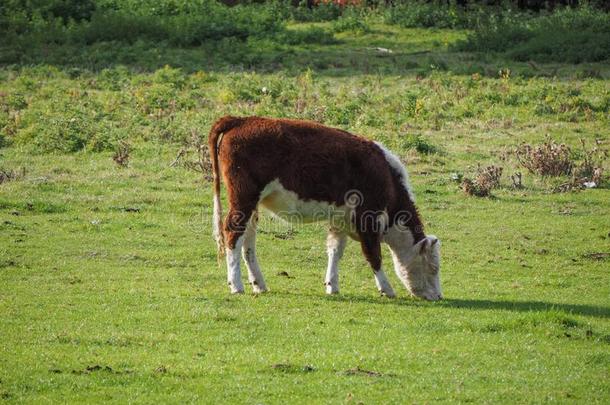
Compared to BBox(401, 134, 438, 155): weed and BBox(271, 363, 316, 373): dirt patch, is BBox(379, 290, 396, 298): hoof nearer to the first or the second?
BBox(271, 363, 316, 373): dirt patch

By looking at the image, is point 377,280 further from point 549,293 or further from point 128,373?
point 128,373

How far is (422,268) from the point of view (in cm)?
1392

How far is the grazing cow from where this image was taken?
530 inches

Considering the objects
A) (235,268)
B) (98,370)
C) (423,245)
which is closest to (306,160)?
(235,268)

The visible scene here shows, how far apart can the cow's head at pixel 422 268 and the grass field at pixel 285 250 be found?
1.13ft

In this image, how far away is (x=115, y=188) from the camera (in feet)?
65.5

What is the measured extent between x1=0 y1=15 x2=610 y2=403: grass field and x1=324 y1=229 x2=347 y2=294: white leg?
8.8 inches

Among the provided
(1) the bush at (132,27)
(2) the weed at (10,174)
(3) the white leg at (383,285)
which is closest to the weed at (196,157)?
(2) the weed at (10,174)

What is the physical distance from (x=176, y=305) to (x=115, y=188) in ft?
24.5

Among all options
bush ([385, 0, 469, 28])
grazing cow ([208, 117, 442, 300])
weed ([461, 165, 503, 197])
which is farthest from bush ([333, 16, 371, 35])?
grazing cow ([208, 117, 442, 300])

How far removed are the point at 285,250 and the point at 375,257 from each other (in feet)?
10.2

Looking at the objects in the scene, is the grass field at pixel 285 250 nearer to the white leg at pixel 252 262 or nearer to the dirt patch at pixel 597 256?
the dirt patch at pixel 597 256

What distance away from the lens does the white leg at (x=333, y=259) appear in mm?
13977

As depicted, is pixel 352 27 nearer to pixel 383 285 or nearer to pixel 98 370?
pixel 383 285
